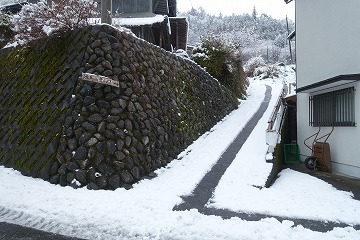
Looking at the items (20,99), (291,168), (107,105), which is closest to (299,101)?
(291,168)

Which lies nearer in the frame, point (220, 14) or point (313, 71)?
point (313, 71)

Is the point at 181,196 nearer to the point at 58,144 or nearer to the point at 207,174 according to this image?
the point at 207,174

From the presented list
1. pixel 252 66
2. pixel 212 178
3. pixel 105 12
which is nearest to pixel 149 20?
pixel 105 12

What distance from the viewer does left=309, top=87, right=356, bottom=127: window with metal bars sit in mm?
7711

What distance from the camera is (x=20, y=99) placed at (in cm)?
786

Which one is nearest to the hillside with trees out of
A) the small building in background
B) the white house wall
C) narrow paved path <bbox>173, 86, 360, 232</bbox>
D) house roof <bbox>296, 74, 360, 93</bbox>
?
the small building in background

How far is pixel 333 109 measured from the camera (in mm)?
8578

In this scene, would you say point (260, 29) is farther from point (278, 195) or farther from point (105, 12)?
point (278, 195)

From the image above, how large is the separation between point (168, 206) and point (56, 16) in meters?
5.87

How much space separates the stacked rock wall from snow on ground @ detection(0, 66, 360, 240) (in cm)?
43

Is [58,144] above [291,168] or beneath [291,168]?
above

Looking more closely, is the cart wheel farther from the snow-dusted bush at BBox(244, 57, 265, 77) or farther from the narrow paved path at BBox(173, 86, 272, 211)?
the snow-dusted bush at BBox(244, 57, 265, 77)

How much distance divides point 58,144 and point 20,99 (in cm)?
272

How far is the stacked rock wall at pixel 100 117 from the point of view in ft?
19.8
